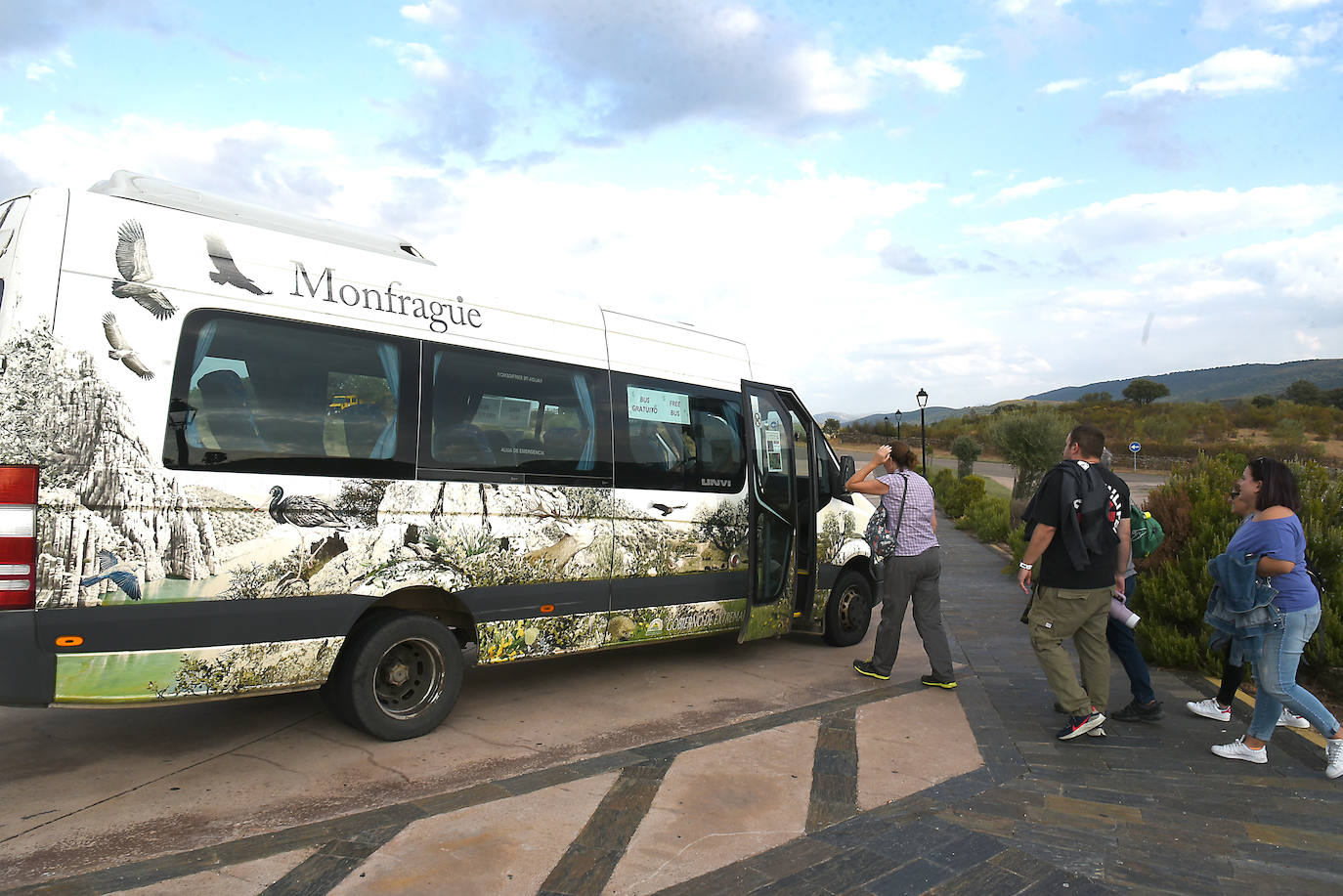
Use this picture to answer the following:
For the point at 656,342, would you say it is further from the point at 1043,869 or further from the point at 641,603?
the point at 1043,869

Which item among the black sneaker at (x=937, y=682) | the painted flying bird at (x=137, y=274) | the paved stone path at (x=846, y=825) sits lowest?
the paved stone path at (x=846, y=825)

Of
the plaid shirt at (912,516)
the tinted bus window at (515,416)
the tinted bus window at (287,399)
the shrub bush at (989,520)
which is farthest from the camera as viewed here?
the shrub bush at (989,520)

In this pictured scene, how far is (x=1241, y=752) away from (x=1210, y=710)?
3.02 feet

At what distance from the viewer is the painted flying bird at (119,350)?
14.2 feet

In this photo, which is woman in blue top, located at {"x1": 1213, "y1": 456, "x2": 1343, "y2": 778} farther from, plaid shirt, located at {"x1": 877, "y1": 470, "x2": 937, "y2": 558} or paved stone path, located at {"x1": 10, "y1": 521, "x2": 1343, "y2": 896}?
plaid shirt, located at {"x1": 877, "y1": 470, "x2": 937, "y2": 558}

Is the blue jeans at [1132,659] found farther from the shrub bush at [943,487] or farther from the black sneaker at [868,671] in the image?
the shrub bush at [943,487]

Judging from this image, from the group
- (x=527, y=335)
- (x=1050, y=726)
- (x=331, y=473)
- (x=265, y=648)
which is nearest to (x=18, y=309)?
(x=331, y=473)

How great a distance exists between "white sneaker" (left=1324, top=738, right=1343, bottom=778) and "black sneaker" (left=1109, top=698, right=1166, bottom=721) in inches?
41.9

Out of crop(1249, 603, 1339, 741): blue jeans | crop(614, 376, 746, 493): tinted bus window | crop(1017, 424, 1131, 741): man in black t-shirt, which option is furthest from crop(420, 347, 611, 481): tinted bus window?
crop(1249, 603, 1339, 741): blue jeans

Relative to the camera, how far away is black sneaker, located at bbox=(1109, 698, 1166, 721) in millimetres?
6121

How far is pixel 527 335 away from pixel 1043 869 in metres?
4.15

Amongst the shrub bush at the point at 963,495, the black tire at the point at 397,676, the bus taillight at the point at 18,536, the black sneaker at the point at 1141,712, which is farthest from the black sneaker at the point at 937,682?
the shrub bush at the point at 963,495

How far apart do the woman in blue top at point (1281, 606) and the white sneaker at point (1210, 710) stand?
830mm

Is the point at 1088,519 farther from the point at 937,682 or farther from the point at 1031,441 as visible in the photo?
the point at 1031,441
